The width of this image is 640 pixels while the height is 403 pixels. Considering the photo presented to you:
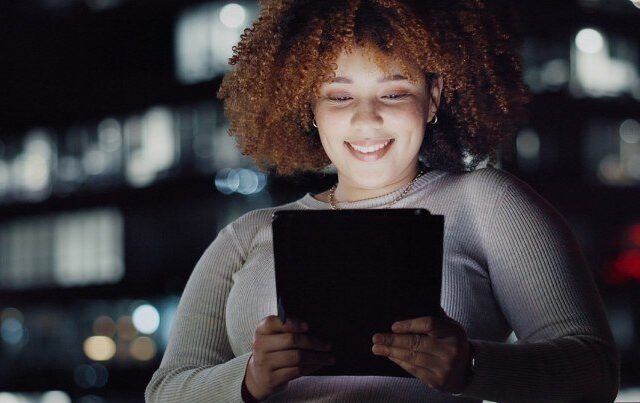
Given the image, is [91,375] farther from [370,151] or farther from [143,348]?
[370,151]

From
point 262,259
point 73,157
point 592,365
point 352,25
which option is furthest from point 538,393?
point 73,157

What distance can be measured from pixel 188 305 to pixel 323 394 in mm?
545

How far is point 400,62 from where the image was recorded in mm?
3027

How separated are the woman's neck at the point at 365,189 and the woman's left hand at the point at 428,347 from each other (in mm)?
845

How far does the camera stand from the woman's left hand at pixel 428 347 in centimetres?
232

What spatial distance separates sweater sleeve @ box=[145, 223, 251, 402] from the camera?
2.90 meters

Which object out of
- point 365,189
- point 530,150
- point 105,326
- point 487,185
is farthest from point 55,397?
point 487,185

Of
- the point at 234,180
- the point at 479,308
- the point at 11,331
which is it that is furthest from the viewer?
the point at 11,331

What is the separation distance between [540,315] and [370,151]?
0.67 meters

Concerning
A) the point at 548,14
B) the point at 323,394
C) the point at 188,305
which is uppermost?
the point at 548,14

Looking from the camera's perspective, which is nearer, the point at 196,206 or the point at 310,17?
the point at 310,17

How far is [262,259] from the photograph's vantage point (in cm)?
311

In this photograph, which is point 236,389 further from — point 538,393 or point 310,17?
point 310,17

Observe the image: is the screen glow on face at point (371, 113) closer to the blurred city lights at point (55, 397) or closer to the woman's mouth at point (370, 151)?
the woman's mouth at point (370, 151)
